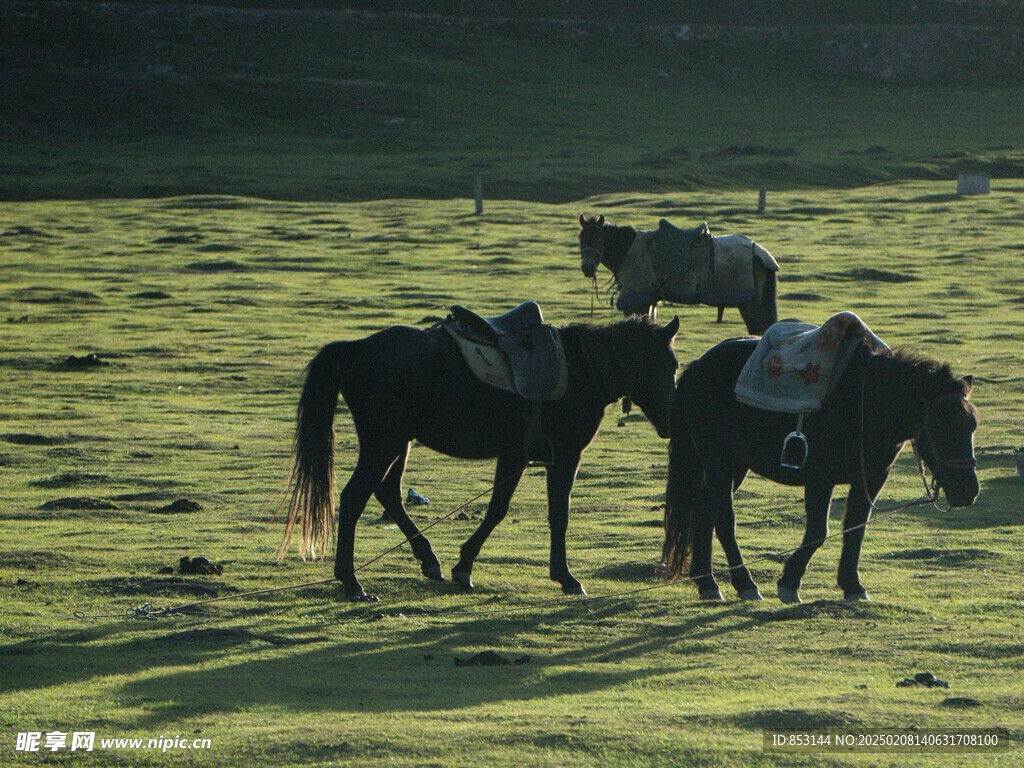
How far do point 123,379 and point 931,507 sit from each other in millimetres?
11448

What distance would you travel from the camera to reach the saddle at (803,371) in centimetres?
731

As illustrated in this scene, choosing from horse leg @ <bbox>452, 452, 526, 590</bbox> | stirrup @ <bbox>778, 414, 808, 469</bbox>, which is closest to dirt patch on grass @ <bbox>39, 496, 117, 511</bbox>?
horse leg @ <bbox>452, 452, 526, 590</bbox>

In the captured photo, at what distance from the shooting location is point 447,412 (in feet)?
26.5

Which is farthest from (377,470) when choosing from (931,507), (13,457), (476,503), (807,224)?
(807,224)

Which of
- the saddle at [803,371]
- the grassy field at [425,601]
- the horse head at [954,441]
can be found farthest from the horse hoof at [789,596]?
the horse head at [954,441]

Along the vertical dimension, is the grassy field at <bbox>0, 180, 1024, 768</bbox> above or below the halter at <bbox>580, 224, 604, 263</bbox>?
below

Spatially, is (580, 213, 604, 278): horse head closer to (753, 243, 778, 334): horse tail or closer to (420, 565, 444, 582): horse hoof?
(753, 243, 778, 334): horse tail

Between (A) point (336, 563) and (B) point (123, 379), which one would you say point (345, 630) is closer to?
(A) point (336, 563)

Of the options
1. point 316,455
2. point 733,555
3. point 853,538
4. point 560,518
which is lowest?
point 733,555

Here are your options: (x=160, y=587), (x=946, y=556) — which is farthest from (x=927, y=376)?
(x=160, y=587)

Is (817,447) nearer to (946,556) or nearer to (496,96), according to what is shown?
(946,556)

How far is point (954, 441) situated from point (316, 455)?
3.74 m

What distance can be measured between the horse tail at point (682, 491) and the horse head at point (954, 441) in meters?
1.57

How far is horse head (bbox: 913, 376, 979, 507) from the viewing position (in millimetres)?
6922
